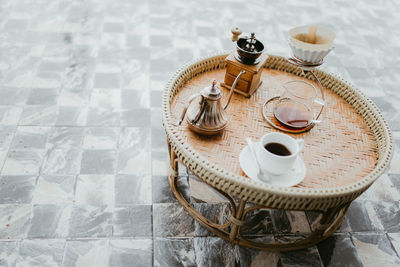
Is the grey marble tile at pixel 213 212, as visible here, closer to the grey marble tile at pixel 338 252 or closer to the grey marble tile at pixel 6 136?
the grey marble tile at pixel 338 252

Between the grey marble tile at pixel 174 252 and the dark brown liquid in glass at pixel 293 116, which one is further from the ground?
the dark brown liquid in glass at pixel 293 116

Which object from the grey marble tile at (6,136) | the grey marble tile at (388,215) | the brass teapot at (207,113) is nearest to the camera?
the brass teapot at (207,113)

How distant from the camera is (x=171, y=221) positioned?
6.14 ft

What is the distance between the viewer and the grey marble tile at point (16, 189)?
6.20 feet

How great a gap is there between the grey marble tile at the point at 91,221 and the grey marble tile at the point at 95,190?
3 centimetres

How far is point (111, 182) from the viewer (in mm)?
2037

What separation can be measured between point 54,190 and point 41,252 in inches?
14.4

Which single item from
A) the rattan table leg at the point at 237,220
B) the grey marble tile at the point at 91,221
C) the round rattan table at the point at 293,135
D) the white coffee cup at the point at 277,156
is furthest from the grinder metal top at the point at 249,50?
the grey marble tile at the point at 91,221

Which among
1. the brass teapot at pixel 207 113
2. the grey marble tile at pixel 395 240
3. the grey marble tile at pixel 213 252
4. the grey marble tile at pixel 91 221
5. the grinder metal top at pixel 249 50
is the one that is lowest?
the grey marble tile at pixel 91 221

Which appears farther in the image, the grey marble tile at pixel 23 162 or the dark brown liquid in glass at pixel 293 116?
the grey marble tile at pixel 23 162

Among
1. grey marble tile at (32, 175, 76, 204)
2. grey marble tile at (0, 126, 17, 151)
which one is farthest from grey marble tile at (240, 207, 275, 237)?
A: grey marble tile at (0, 126, 17, 151)

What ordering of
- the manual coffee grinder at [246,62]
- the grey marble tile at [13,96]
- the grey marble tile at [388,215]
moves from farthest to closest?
the grey marble tile at [13,96] < the grey marble tile at [388,215] < the manual coffee grinder at [246,62]

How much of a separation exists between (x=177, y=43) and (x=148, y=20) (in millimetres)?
484

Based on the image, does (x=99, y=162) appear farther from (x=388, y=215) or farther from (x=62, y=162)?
(x=388, y=215)
